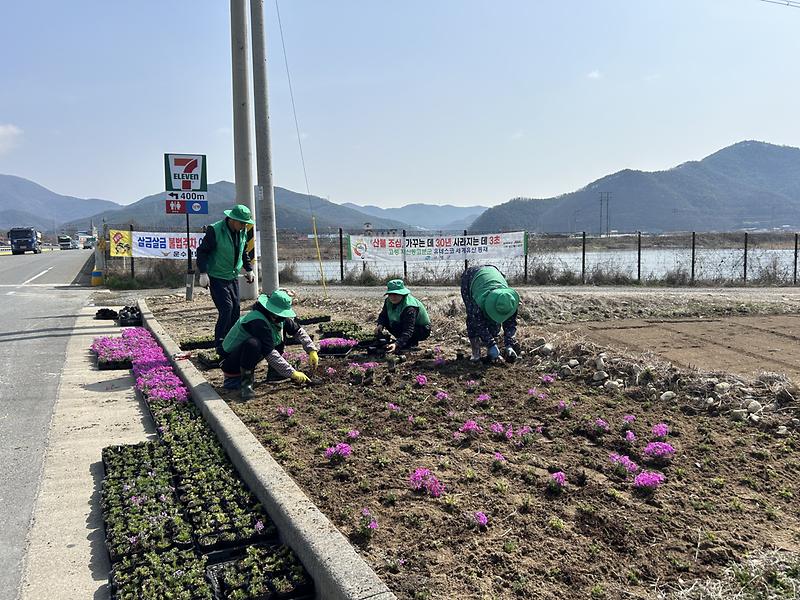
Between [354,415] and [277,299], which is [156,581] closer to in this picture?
[354,415]

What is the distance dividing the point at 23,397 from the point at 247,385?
9.09 feet

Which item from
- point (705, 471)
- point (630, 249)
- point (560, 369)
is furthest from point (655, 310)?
point (630, 249)

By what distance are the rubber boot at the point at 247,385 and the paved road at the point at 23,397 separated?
5.45ft

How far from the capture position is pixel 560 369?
637 centimetres

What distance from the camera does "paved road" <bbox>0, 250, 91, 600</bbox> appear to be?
3623 millimetres

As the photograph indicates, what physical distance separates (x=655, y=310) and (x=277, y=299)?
25.5 ft

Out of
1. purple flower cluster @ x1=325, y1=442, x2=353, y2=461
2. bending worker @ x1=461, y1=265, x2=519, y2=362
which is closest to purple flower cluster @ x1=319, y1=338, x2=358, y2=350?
bending worker @ x1=461, y1=265, x2=519, y2=362

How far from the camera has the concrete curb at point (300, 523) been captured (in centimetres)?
256

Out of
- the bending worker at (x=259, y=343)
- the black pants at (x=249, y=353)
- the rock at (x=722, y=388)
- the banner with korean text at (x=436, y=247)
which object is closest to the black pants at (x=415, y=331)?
the bending worker at (x=259, y=343)

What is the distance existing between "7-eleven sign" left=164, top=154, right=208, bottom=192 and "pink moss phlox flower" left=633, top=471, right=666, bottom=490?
13.5 m

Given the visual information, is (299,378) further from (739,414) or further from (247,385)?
(739,414)

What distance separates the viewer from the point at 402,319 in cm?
754

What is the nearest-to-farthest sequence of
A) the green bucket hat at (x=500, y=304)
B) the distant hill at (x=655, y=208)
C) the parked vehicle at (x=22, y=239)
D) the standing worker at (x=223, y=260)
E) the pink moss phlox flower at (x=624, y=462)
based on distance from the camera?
the pink moss phlox flower at (x=624, y=462) < the green bucket hat at (x=500, y=304) < the standing worker at (x=223, y=260) < the parked vehicle at (x=22, y=239) < the distant hill at (x=655, y=208)

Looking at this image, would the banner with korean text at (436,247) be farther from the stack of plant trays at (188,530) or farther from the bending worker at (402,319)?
the stack of plant trays at (188,530)
